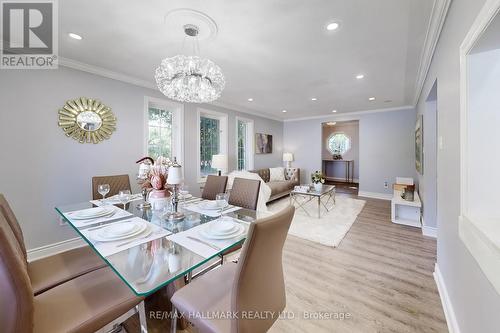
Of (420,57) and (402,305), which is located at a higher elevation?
(420,57)

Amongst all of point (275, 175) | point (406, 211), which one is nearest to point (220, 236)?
point (406, 211)

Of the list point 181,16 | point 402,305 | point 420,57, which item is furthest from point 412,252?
point 181,16

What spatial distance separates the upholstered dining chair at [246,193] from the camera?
86.1 inches

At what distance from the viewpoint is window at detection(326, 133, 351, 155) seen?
324 inches

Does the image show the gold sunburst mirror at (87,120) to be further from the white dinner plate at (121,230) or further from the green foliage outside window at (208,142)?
the white dinner plate at (121,230)

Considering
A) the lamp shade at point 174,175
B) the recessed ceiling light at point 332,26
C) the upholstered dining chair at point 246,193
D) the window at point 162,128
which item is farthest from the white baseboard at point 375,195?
the lamp shade at point 174,175

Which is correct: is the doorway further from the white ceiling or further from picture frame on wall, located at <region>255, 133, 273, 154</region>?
picture frame on wall, located at <region>255, 133, 273, 154</region>

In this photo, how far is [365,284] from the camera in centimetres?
191

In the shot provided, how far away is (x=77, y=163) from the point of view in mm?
2699

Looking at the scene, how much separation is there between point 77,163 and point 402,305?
3.95m

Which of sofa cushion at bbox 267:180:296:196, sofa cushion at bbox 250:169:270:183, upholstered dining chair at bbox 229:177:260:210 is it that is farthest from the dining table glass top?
sofa cushion at bbox 250:169:270:183

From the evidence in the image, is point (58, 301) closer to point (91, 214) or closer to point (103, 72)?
point (91, 214)

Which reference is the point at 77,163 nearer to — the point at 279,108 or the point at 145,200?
the point at 145,200

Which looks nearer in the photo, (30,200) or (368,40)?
(368,40)
